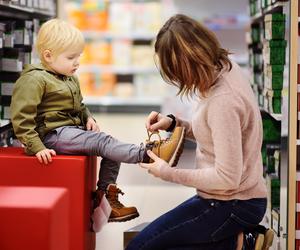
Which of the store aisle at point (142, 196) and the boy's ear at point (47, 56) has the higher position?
the boy's ear at point (47, 56)

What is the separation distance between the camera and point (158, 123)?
9.98ft

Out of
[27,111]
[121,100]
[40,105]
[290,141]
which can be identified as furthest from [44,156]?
[121,100]

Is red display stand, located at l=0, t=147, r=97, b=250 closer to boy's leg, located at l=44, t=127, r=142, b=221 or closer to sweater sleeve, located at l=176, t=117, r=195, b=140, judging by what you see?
boy's leg, located at l=44, t=127, r=142, b=221

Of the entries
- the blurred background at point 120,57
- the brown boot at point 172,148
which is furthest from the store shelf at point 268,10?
the blurred background at point 120,57

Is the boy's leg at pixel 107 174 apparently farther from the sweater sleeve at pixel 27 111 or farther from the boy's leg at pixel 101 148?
the sweater sleeve at pixel 27 111

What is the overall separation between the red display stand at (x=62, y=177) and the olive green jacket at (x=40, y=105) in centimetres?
8

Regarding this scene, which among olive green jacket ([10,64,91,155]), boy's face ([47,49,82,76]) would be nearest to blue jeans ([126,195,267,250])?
olive green jacket ([10,64,91,155])

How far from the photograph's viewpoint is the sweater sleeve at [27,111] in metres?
2.97

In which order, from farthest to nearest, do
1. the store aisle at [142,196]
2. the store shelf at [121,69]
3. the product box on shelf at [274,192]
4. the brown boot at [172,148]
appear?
1. the store shelf at [121,69]
2. the store aisle at [142,196]
3. the product box on shelf at [274,192]
4. the brown boot at [172,148]

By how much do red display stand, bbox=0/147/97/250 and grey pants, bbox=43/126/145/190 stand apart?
0.11 m

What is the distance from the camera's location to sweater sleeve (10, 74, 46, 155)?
2.97m

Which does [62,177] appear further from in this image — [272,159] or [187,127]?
[272,159]

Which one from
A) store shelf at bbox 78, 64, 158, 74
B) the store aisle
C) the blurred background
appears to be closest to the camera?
the store aisle

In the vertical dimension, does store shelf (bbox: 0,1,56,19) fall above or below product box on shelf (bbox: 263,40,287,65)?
above
